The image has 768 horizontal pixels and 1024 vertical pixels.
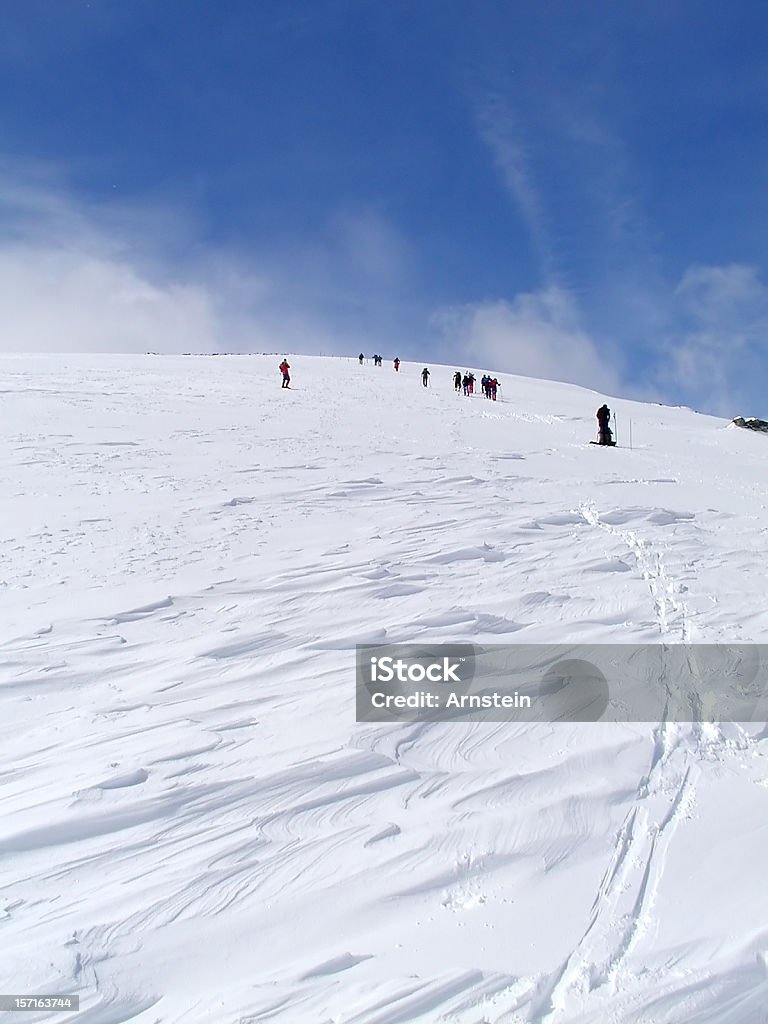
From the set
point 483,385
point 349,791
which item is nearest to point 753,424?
point 483,385

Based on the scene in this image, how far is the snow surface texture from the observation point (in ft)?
9.71

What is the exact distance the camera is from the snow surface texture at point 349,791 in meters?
2.96

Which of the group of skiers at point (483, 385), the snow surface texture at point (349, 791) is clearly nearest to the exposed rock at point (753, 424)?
the group of skiers at point (483, 385)

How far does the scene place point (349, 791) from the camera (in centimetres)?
407

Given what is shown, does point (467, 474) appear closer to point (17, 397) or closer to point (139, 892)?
point (139, 892)

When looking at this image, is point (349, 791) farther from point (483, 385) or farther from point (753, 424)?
point (483, 385)

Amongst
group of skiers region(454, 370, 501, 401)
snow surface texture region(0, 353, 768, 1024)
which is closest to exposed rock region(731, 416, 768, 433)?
group of skiers region(454, 370, 501, 401)

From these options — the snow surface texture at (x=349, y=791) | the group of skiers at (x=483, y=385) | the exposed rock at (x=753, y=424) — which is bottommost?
the snow surface texture at (x=349, y=791)

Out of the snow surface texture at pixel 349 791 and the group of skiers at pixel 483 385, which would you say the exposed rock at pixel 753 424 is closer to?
the group of skiers at pixel 483 385

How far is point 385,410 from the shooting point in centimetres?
2323

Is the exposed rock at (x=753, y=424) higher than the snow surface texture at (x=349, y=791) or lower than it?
higher

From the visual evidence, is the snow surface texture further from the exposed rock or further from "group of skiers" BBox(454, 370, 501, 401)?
"group of skiers" BBox(454, 370, 501, 401)

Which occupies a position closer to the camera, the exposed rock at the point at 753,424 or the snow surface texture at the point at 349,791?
the snow surface texture at the point at 349,791

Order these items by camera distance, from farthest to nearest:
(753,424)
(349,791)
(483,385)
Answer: (483,385) → (753,424) → (349,791)
